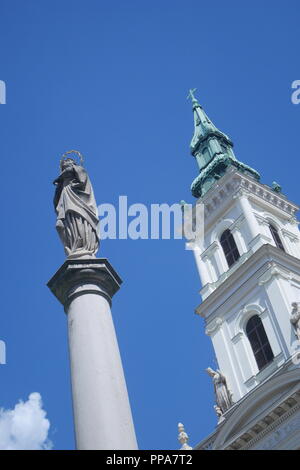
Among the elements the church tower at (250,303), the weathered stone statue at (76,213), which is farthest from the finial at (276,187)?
the weathered stone statue at (76,213)

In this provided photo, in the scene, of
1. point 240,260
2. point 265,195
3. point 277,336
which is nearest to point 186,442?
point 277,336

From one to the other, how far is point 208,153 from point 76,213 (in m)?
40.3

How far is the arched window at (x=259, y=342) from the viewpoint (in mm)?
35031

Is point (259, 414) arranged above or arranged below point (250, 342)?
below

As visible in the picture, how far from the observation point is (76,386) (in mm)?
9023

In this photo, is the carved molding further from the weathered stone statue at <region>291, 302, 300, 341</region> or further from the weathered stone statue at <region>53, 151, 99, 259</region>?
the weathered stone statue at <region>53, 151, 99, 259</region>

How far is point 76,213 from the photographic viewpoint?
11.0m

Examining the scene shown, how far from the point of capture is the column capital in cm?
1014

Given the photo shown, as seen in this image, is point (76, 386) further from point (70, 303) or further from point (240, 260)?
point (240, 260)

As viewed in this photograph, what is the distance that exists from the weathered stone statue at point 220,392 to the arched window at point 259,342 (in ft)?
6.20

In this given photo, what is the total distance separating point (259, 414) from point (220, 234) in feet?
47.6

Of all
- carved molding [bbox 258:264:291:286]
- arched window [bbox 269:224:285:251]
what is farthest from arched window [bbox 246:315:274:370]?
arched window [bbox 269:224:285:251]

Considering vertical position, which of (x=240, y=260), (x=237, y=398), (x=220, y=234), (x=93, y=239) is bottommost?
(x=93, y=239)

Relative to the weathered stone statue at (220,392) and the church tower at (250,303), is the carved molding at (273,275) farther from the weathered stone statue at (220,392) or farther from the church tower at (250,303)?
the weathered stone statue at (220,392)
